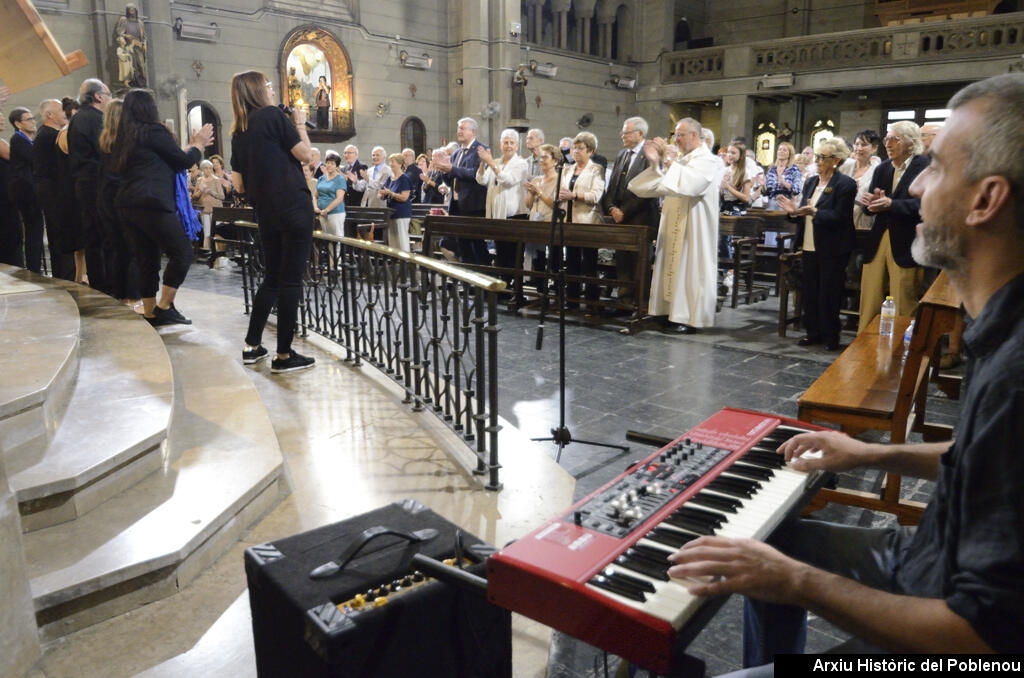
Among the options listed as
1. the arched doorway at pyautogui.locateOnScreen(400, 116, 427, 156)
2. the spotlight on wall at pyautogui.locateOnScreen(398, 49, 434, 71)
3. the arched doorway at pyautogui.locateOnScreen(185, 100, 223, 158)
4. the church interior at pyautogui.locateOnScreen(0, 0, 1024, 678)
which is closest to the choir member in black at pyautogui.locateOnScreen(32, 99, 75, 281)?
the church interior at pyautogui.locateOnScreen(0, 0, 1024, 678)

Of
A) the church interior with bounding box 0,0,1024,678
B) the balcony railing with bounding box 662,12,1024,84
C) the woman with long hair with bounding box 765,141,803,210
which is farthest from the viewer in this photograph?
the balcony railing with bounding box 662,12,1024,84

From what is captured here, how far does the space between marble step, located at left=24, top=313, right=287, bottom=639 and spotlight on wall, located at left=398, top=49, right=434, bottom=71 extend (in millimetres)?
16596

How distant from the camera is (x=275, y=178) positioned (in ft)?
13.8

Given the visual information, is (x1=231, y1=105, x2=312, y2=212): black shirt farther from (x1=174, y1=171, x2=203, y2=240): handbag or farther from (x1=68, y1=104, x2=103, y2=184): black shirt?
(x1=68, y1=104, x2=103, y2=184): black shirt

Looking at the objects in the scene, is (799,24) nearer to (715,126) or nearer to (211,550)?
(715,126)

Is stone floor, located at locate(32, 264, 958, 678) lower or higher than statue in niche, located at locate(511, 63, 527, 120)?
lower

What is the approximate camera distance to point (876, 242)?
566 cm

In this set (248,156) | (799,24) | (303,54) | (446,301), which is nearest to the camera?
(446,301)

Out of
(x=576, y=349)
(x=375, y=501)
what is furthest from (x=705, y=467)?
(x=576, y=349)

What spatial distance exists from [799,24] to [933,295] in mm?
21993

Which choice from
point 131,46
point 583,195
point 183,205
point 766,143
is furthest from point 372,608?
point 766,143

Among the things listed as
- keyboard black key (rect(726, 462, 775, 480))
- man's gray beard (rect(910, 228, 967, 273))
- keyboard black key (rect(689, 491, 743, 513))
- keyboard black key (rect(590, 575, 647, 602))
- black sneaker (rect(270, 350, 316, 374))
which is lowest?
black sneaker (rect(270, 350, 316, 374))

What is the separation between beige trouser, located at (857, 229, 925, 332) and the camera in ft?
18.0

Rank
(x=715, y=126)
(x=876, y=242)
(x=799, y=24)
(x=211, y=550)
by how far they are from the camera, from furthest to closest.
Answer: (x=715, y=126) → (x=799, y=24) → (x=876, y=242) → (x=211, y=550)
